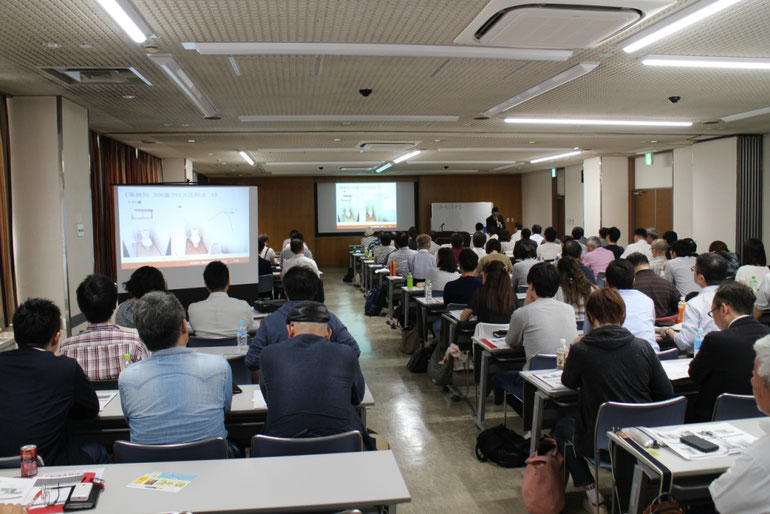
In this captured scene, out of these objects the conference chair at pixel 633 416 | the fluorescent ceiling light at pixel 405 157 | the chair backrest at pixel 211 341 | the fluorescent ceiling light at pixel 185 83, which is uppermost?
the fluorescent ceiling light at pixel 405 157

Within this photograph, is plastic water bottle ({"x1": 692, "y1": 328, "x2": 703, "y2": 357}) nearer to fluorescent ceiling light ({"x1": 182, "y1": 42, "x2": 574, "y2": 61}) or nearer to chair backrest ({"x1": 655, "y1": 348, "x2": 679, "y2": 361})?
chair backrest ({"x1": 655, "y1": 348, "x2": 679, "y2": 361})

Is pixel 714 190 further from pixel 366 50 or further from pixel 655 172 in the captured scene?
pixel 366 50

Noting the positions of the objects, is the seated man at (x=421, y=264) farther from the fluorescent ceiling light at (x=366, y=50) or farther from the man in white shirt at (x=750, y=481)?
the man in white shirt at (x=750, y=481)

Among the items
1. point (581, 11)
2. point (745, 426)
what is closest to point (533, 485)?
point (745, 426)

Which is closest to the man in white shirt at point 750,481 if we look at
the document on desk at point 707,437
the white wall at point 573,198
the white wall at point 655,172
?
the document on desk at point 707,437

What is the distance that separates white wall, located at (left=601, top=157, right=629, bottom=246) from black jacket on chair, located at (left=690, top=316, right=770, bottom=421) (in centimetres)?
1093

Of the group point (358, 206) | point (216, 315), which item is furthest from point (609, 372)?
point (358, 206)

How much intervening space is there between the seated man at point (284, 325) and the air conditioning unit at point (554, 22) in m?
2.05

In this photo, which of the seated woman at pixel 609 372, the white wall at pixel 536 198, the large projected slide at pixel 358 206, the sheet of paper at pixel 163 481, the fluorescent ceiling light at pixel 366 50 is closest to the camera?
the sheet of paper at pixel 163 481

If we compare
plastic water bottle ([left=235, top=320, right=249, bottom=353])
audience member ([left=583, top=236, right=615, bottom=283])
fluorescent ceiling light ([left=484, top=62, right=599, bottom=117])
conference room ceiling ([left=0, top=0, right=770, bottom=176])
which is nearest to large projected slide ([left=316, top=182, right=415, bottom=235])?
conference room ceiling ([left=0, top=0, right=770, bottom=176])

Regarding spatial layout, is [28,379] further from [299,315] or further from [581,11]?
[581,11]

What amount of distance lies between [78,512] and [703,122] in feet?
30.2

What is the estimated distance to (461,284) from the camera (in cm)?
560

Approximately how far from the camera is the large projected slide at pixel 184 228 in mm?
5922
